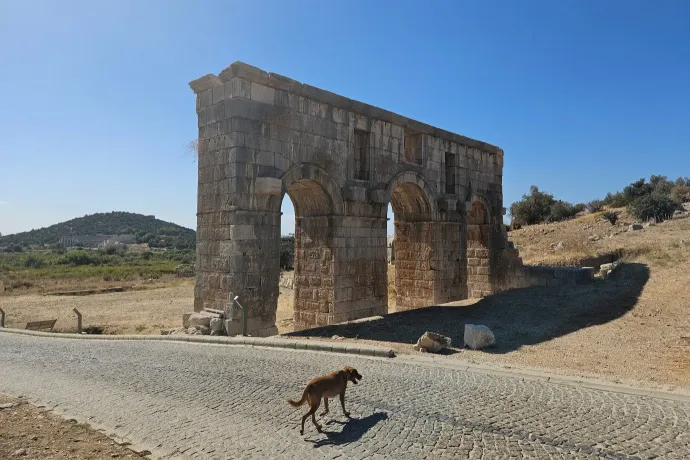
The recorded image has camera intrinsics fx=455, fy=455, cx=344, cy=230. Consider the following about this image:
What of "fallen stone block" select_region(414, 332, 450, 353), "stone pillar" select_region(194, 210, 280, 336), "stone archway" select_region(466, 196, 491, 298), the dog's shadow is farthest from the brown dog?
"stone archway" select_region(466, 196, 491, 298)

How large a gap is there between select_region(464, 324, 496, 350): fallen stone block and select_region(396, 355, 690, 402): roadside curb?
1517 mm

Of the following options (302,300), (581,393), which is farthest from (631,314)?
(302,300)

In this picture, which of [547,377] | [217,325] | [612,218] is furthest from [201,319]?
[612,218]

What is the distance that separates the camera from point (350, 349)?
7.45 metres

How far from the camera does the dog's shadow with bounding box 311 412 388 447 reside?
13.0 ft

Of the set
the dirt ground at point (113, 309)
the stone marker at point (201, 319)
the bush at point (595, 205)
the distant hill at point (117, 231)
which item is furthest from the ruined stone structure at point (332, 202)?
the distant hill at point (117, 231)

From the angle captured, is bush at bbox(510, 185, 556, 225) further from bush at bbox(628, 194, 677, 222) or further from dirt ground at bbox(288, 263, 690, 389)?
dirt ground at bbox(288, 263, 690, 389)

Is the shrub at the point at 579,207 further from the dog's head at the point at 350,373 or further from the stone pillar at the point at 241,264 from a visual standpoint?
the dog's head at the point at 350,373

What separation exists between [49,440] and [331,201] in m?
7.96

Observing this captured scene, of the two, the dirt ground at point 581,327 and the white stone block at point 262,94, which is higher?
the white stone block at point 262,94

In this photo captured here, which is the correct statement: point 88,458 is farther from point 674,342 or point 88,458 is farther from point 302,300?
point 674,342

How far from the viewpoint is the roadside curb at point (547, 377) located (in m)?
5.16

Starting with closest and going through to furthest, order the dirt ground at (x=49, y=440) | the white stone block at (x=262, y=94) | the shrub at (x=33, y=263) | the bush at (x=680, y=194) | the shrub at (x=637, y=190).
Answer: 1. the dirt ground at (x=49, y=440)
2. the white stone block at (x=262, y=94)
3. the bush at (x=680, y=194)
4. the shrub at (x=637, y=190)
5. the shrub at (x=33, y=263)

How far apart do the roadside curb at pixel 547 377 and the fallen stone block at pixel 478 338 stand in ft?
4.98
